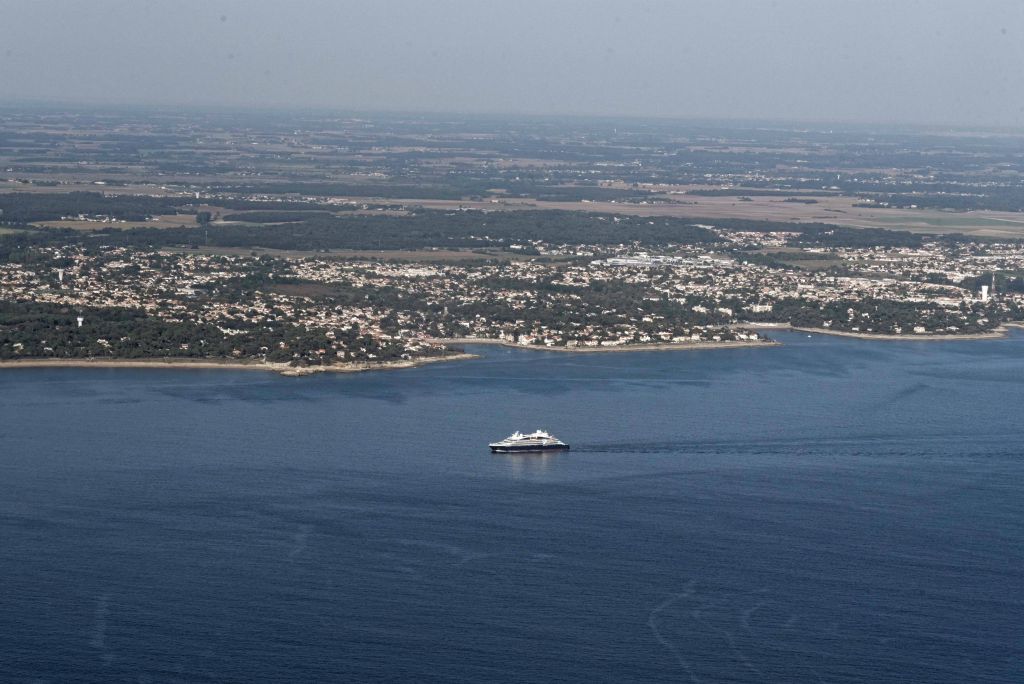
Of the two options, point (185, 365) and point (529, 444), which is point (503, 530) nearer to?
point (529, 444)

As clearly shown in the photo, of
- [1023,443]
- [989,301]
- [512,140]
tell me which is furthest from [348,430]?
[512,140]

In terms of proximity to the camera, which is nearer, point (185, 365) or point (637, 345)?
point (185, 365)

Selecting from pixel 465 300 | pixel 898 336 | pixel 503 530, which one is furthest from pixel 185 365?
pixel 898 336

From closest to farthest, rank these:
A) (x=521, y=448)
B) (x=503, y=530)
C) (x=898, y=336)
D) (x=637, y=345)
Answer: (x=503, y=530) → (x=521, y=448) → (x=637, y=345) → (x=898, y=336)

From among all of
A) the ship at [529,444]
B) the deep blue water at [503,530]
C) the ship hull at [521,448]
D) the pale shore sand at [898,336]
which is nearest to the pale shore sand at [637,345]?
the pale shore sand at [898,336]

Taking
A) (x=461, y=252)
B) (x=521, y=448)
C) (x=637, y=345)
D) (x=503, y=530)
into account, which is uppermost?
(x=503, y=530)

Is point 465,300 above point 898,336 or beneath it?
above

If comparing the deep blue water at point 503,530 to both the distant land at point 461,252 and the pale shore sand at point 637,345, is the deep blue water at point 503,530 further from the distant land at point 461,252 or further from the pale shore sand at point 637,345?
the distant land at point 461,252

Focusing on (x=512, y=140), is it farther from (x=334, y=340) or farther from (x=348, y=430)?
(x=348, y=430)
